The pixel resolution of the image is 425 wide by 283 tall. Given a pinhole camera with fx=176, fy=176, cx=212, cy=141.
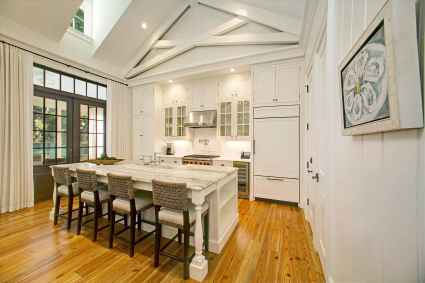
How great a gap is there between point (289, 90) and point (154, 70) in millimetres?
3652

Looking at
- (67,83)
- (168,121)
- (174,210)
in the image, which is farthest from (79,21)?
(174,210)

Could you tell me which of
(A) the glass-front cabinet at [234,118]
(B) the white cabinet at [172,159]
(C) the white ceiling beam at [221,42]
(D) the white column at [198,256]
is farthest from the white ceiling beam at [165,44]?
(D) the white column at [198,256]

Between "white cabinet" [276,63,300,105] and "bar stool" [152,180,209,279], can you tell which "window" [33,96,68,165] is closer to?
"bar stool" [152,180,209,279]

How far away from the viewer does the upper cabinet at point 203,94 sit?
181 inches

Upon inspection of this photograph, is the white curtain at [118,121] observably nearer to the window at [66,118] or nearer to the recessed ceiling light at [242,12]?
the window at [66,118]

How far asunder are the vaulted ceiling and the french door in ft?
3.41

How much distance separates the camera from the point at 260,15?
11.7 feet

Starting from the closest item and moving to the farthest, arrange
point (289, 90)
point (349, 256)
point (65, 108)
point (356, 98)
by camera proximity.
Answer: point (356, 98)
point (349, 256)
point (289, 90)
point (65, 108)

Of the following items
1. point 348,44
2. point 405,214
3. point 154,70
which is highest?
point 154,70

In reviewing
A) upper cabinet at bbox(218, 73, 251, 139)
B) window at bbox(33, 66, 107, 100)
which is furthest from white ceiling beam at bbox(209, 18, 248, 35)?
window at bbox(33, 66, 107, 100)

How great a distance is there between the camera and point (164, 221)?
1.79m

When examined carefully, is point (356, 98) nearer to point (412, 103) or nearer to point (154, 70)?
point (412, 103)

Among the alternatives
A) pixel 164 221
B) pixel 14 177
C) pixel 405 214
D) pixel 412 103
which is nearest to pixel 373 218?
pixel 405 214

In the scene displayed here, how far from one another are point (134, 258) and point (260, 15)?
15.0 feet
